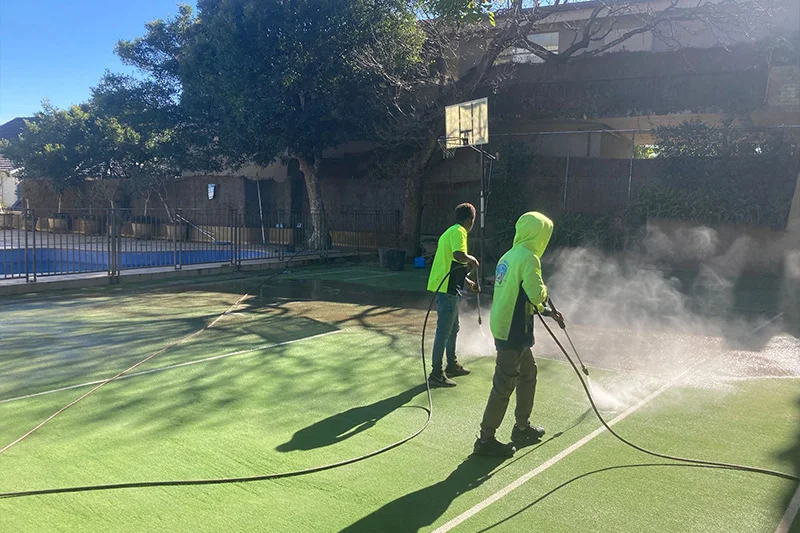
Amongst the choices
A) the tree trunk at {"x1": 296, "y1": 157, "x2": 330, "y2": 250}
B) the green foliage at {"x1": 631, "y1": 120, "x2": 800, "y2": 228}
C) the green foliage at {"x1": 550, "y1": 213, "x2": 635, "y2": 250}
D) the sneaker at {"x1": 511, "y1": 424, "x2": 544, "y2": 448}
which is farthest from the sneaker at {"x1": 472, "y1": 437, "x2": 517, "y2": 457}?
the tree trunk at {"x1": 296, "y1": 157, "x2": 330, "y2": 250}

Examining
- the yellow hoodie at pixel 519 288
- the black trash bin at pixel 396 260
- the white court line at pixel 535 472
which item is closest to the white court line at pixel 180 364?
the yellow hoodie at pixel 519 288

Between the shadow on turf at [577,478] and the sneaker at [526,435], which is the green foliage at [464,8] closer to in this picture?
the sneaker at [526,435]

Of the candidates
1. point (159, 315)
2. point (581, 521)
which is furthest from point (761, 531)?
point (159, 315)

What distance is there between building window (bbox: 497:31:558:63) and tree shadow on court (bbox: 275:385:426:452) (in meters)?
15.7

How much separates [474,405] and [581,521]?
2255mm

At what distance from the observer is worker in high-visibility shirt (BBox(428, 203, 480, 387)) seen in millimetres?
6477

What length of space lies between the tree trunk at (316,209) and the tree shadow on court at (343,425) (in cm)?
1396

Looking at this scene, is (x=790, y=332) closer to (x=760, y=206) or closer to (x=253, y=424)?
(x=760, y=206)

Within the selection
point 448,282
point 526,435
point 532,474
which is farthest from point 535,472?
point 448,282

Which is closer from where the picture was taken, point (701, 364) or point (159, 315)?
point (701, 364)

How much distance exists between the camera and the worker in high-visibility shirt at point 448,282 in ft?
21.2

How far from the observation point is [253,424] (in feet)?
17.6

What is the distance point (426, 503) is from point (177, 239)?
14.8m

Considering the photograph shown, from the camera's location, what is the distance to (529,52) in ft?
63.6
